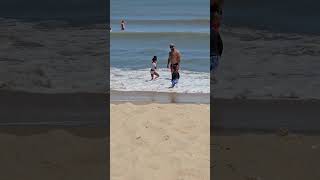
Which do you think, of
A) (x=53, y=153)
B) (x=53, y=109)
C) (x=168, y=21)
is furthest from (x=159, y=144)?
(x=168, y=21)

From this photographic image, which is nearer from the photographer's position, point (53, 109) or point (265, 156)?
point (265, 156)

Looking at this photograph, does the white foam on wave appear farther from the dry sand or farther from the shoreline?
the dry sand

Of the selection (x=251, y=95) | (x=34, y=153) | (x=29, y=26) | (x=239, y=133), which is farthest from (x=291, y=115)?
(x=29, y=26)

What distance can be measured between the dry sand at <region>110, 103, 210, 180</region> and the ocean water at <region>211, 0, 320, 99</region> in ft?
8.09

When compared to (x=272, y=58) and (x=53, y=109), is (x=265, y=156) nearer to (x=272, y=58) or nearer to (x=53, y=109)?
(x=53, y=109)

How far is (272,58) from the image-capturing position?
15.0 m

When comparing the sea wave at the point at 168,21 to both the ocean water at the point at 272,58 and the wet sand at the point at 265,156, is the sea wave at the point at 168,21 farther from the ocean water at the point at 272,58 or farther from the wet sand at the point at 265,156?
the wet sand at the point at 265,156

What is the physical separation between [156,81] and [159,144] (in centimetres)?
771

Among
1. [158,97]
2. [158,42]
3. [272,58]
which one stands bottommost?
[158,97]

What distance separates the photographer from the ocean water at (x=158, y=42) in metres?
13.1

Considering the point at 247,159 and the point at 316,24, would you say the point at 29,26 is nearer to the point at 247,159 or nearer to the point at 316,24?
the point at 316,24

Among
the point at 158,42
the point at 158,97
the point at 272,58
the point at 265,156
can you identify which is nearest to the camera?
the point at 265,156

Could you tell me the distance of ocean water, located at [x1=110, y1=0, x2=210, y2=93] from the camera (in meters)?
13.1

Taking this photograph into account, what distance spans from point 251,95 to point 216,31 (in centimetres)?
416
